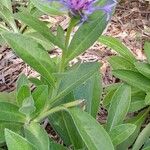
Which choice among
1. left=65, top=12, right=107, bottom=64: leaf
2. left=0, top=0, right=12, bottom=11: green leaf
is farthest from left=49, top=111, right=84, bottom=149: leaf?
left=0, top=0, right=12, bottom=11: green leaf

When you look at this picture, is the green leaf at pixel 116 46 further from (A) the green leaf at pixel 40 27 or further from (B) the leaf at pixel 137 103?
(A) the green leaf at pixel 40 27

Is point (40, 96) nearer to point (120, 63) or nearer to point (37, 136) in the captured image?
point (37, 136)

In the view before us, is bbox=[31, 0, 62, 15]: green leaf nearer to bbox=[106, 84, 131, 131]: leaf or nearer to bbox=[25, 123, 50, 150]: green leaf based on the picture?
Result: bbox=[25, 123, 50, 150]: green leaf

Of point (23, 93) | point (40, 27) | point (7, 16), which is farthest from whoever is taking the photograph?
point (7, 16)

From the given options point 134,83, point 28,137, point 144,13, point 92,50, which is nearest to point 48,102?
point 28,137

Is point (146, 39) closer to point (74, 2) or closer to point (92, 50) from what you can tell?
point (92, 50)

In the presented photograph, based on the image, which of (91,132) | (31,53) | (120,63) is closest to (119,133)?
(91,132)
